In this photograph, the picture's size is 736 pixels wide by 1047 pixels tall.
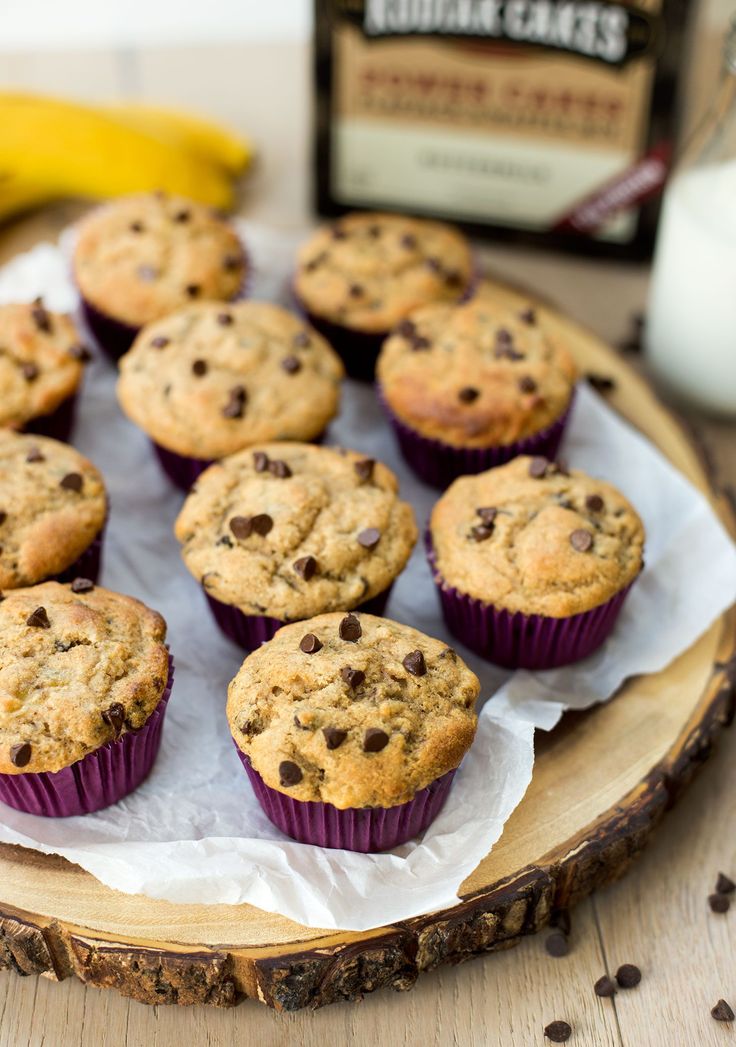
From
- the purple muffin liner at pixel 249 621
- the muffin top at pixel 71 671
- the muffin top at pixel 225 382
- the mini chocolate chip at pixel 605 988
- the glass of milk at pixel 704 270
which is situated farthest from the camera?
the glass of milk at pixel 704 270

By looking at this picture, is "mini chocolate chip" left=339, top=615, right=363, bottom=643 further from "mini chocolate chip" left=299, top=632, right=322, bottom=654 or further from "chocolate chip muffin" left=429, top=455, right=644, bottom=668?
"chocolate chip muffin" left=429, top=455, right=644, bottom=668

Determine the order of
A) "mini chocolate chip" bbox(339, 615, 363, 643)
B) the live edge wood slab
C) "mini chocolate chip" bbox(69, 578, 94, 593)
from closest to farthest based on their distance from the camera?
the live edge wood slab
"mini chocolate chip" bbox(339, 615, 363, 643)
"mini chocolate chip" bbox(69, 578, 94, 593)

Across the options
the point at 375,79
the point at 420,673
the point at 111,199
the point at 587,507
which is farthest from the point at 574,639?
the point at 111,199

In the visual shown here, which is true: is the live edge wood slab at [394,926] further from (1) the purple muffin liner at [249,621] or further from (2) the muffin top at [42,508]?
(2) the muffin top at [42,508]

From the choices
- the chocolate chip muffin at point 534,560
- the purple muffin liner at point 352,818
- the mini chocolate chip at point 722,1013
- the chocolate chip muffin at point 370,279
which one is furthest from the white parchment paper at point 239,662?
the mini chocolate chip at point 722,1013

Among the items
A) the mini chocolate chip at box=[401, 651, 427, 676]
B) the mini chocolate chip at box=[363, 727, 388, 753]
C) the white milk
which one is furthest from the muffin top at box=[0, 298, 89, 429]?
the white milk

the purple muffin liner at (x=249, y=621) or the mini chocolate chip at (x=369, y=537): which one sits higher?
the mini chocolate chip at (x=369, y=537)
